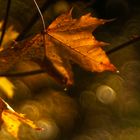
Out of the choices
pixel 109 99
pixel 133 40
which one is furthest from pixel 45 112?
pixel 133 40

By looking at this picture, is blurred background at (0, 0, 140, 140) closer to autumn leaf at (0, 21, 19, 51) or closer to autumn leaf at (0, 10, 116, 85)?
autumn leaf at (0, 21, 19, 51)

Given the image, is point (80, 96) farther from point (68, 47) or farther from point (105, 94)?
point (68, 47)

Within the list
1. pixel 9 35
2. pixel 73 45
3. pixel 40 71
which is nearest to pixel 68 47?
pixel 73 45

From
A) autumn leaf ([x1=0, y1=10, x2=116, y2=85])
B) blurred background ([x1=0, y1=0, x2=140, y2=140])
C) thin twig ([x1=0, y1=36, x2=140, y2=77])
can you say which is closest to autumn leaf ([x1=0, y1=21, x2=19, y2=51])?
blurred background ([x1=0, y1=0, x2=140, y2=140])

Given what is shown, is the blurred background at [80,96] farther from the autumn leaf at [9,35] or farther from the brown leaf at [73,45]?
the brown leaf at [73,45]

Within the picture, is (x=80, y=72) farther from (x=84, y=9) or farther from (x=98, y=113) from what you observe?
(x=84, y=9)

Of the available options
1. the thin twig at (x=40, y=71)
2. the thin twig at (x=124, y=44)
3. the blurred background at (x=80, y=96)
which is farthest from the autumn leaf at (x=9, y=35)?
the thin twig at (x=124, y=44)
